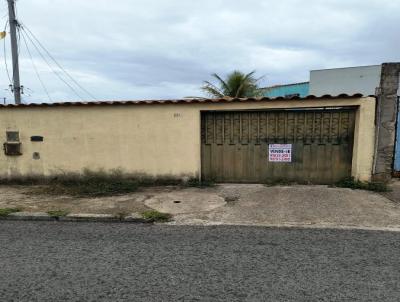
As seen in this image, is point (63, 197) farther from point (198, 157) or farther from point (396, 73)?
point (396, 73)

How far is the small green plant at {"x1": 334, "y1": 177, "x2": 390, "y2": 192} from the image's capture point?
273 inches

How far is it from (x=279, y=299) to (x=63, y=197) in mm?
5573

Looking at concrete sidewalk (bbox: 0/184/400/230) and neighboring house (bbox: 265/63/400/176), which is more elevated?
neighboring house (bbox: 265/63/400/176)

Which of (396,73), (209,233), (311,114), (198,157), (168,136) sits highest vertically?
(396,73)

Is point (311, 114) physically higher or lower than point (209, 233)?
higher

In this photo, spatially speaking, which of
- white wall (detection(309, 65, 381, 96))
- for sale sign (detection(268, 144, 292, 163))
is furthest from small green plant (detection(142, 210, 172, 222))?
white wall (detection(309, 65, 381, 96))

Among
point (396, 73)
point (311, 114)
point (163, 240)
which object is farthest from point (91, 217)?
point (396, 73)

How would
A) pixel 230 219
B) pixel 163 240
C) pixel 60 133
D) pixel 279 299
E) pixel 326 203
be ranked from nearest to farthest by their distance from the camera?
pixel 279 299
pixel 163 240
pixel 230 219
pixel 326 203
pixel 60 133

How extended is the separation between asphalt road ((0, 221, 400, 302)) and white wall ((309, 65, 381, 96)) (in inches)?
625

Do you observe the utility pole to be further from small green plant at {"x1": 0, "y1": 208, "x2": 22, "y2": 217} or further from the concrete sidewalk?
small green plant at {"x1": 0, "y1": 208, "x2": 22, "y2": 217}

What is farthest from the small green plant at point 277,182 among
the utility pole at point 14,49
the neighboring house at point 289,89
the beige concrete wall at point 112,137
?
the neighboring house at point 289,89

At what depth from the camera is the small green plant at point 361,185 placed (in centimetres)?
694

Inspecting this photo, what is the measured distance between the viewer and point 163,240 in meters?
4.41

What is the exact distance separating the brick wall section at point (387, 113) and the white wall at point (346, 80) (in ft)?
38.6
